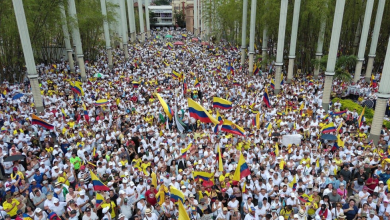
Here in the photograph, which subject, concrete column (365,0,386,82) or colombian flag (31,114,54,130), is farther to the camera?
concrete column (365,0,386,82)

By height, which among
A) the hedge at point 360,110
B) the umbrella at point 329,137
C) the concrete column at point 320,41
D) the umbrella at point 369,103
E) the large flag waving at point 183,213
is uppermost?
the concrete column at point 320,41

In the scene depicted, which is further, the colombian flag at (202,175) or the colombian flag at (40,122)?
the colombian flag at (40,122)

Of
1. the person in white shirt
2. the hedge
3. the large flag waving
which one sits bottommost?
the hedge

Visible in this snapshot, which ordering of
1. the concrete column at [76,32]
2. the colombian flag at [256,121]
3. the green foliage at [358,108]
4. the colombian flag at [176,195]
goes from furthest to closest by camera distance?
the concrete column at [76,32] < the green foliage at [358,108] < the colombian flag at [256,121] < the colombian flag at [176,195]

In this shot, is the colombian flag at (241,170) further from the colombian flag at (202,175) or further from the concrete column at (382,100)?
the concrete column at (382,100)

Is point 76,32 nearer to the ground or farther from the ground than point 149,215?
farther from the ground

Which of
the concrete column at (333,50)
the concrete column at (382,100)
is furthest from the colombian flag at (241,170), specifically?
the concrete column at (333,50)

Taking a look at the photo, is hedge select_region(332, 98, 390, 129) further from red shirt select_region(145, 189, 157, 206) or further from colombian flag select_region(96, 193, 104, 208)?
colombian flag select_region(96, 193, 104, 208)

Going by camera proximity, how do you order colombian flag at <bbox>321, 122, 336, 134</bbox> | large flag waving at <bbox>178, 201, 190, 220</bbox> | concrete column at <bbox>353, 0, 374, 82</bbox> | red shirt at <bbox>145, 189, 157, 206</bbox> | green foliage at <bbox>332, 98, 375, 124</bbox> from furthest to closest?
1. concrete column at <bbox>353, 0, 374, 82</bbox>
2. green foliage at <bbox>332, 98, 375, 124</bbox>
3. colombian flag at <bbox>321, 122, 336, 134</bbox>
4. red shirt at <bbox>145, 189, 157, 206</bbox>
5. large flag waving at <bbox>178, 201, 190, 220</bbox>

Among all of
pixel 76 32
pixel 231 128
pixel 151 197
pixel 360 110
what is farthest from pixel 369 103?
pixel 76 32

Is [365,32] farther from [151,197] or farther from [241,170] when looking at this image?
[151,197]

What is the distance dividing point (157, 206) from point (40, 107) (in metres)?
10.5

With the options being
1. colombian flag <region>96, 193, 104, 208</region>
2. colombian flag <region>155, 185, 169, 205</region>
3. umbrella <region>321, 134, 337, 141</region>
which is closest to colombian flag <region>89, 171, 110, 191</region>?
colombian flag <region>96, 193, 104, 208</region>

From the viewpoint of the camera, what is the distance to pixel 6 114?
13219 millimetres
